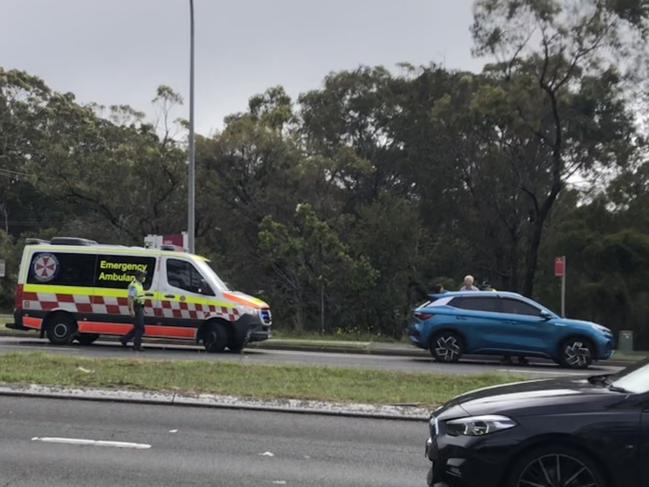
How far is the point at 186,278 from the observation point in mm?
17328

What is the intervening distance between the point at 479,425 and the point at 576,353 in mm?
11935

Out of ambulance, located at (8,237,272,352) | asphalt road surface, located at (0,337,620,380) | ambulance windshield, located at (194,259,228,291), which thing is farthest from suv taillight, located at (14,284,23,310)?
ambulance windshield, located at (194,259,228,291)

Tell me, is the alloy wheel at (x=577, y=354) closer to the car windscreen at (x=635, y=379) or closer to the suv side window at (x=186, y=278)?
the suv side window at (x=186, y=278)

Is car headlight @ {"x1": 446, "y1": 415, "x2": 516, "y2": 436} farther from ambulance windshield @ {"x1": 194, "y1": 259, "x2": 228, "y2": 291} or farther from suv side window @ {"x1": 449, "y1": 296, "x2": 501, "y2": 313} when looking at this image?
ambulance windshield @ {"x1": 194, "y1": 259, "x2": 228, "y2": 291}

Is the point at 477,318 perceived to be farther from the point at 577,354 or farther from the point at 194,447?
the point at 194,447

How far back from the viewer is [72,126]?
150ft

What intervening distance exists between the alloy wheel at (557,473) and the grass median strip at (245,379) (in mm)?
4623

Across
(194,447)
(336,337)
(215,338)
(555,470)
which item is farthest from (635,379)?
(336,337)

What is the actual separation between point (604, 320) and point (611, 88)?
351 inches

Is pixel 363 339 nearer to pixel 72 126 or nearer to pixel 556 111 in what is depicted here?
pixel 556 111

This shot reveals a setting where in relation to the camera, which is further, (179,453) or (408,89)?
(408,89)

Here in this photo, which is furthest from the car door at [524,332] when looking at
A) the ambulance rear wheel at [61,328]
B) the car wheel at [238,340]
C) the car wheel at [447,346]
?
the ambulance rear wheel at [61,328]

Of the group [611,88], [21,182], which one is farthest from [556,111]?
[21,182]

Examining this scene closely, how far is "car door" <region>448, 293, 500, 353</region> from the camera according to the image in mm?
16578
